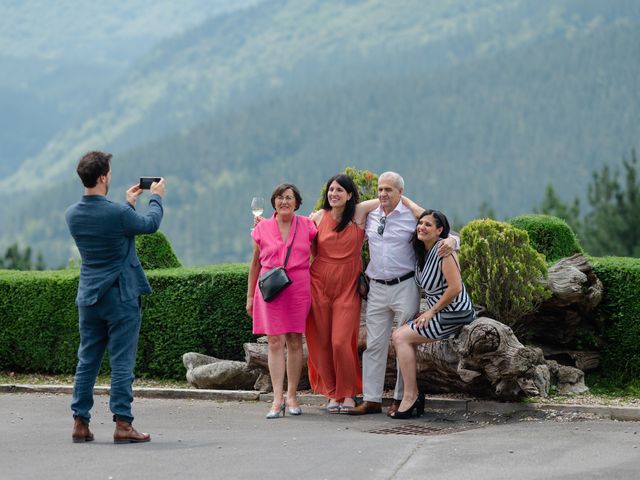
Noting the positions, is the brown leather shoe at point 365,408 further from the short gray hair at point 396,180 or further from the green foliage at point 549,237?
the green foliage at point 549,237

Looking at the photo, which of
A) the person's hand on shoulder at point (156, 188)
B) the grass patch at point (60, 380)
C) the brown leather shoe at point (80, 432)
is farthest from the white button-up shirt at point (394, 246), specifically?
the grass patch at point (60, 380)

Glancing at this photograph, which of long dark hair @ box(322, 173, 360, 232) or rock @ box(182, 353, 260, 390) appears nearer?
long dark hair @ box(322, 173, 360, 232)

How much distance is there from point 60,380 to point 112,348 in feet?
15.2

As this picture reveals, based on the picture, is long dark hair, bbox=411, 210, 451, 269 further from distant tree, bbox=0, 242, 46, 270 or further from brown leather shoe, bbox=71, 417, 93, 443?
distant tree, bbox=0, 242, 46, 270

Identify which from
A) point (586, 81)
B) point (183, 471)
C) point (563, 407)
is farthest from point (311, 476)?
point (586, 81)

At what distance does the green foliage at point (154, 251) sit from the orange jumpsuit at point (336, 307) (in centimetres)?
392

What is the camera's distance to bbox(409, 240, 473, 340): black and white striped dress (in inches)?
345

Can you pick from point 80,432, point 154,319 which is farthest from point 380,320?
point 154,319

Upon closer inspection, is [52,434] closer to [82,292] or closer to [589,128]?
[82,292]

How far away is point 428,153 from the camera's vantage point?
195375mm

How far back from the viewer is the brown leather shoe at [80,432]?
25.6 ft

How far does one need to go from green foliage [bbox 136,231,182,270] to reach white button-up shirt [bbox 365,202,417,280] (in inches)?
169

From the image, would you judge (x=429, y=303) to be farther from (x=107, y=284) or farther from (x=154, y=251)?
(x=154, y=251)

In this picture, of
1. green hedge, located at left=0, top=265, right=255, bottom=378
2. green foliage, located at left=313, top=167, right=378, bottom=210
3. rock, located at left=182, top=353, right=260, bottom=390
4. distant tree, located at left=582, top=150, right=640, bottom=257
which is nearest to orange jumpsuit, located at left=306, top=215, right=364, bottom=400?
green foliage, located at left=313, top=167, right=378, bottom=210
